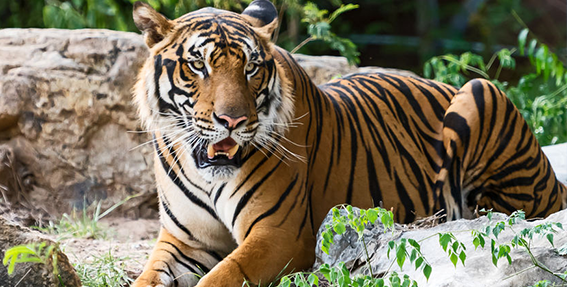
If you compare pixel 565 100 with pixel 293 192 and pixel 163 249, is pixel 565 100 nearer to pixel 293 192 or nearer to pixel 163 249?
pixel 293 192

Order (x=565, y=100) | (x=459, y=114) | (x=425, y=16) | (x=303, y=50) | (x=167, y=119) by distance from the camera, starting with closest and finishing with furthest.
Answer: (x=167, y=119), (x=459, y=114), (x=565, y=100), (x=303, y=50), (x=425, y=16)

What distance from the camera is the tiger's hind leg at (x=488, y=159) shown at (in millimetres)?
4008

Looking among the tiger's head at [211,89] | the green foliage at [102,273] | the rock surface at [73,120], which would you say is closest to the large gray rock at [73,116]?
the rock surface at [73,120]

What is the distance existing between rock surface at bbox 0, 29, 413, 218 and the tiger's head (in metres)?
2.04

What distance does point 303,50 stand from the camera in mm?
9398

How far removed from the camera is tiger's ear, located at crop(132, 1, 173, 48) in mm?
3074

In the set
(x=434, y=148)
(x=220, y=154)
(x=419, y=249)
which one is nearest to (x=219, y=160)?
(x=220, y=154)

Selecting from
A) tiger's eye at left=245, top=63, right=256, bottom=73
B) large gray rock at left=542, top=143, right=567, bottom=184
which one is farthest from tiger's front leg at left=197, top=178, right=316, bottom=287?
large gray rock at left=542, top=143, right=567, bottom=184

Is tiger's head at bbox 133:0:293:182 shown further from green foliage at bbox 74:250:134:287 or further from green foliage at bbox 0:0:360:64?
green foliage at bbox 0:0:360:64

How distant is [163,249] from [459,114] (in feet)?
6.08

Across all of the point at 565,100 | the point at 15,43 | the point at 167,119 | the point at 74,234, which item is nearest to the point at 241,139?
the point at 167,119

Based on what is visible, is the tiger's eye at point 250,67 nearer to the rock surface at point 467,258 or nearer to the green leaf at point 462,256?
the rock surface at point 467,258

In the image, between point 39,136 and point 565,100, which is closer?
point 39,136

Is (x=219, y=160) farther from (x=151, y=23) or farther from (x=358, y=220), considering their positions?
(x=358, y=220)
